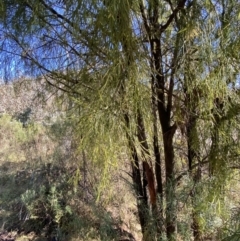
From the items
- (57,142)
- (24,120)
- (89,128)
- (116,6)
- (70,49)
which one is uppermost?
(24,120)

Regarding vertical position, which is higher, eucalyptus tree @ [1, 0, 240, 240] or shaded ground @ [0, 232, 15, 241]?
eucalyptus tree @ [1, 0, 240, 240]

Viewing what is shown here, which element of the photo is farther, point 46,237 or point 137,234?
point 46,237

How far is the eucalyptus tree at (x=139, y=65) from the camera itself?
0.92 metres

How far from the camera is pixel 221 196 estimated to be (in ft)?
4.04

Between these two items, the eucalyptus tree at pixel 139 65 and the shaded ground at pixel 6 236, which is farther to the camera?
the shaded ground at pixel 6 236

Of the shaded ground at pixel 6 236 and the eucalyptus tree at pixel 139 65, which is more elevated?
the eucalyptus tree at pixel 139 65

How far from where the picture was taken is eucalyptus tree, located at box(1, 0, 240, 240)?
36.2 inches

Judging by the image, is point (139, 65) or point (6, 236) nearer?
point (139, 65)

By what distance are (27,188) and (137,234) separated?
186cm

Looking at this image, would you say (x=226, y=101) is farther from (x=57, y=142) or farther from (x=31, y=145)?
(x=31, y=145)

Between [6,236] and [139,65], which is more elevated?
[139,65]

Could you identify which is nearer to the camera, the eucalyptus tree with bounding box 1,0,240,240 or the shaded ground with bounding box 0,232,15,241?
the eucalyptus tree with bounding box 1,0,240,240

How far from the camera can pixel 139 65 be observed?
96cm

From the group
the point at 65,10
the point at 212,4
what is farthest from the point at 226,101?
the point at 65,10
